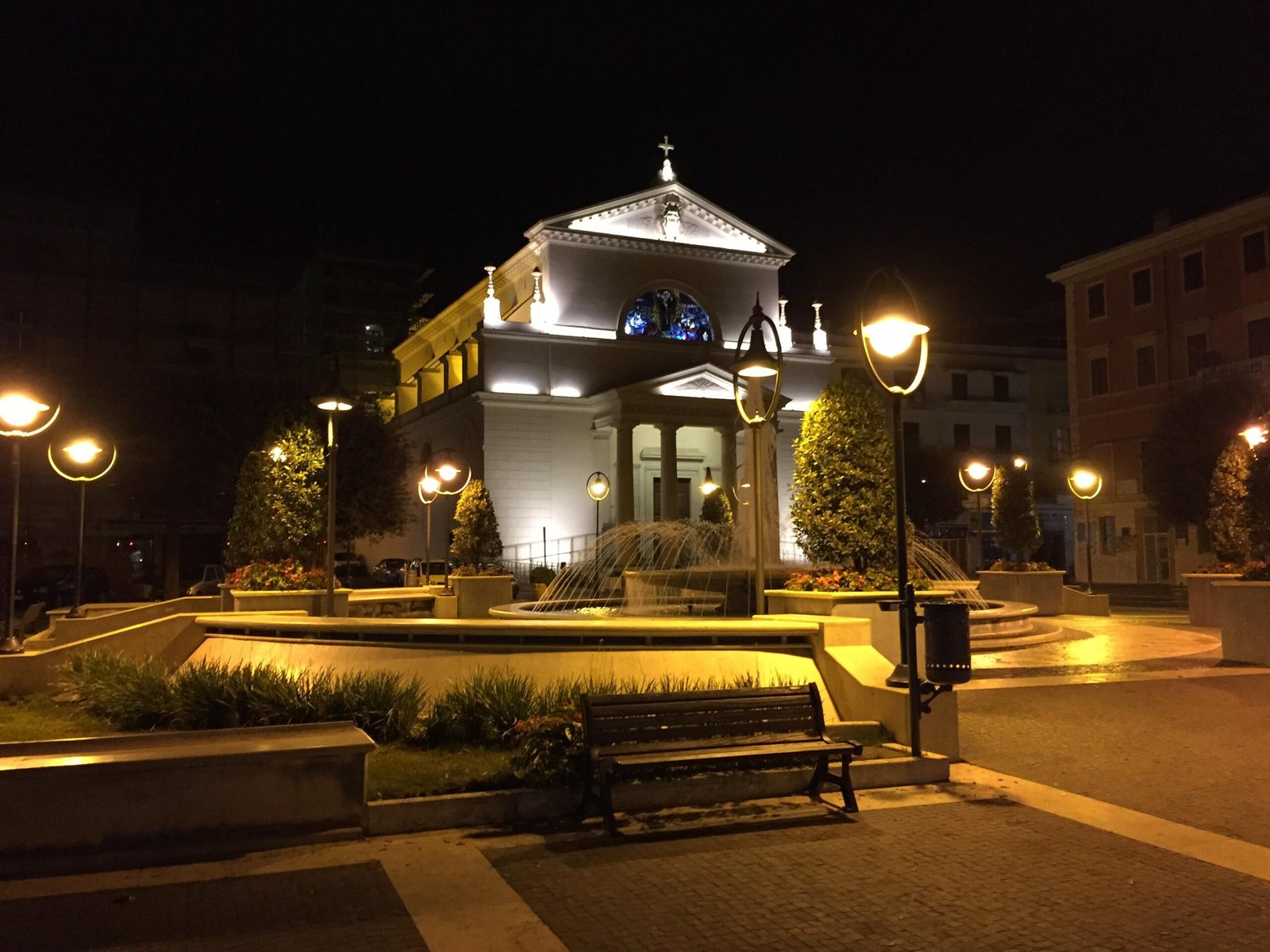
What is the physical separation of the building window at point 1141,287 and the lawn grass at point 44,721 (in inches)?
1757

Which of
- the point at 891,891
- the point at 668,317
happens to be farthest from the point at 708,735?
the point at 668,317

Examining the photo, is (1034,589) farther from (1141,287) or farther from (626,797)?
(1141,287)

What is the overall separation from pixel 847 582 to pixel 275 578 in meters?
9.10

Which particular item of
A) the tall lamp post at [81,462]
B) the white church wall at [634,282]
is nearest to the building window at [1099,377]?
the white church wall at [634,282]

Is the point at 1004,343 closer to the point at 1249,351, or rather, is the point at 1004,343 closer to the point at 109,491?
the point at 1249,351

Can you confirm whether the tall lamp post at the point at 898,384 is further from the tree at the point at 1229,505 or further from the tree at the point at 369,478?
the tree at the point at 369,478

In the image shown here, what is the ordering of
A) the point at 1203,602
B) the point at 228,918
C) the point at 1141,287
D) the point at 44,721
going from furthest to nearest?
1. the point at 1141,287
2. the point at 1203,602
3. the point at 44,721
4. the point at 228,918

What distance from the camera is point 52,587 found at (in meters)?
34.9

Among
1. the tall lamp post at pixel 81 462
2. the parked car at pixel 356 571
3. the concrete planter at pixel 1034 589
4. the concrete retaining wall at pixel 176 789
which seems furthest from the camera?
the parked car at pixel 356 571

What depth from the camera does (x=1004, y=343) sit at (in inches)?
2687

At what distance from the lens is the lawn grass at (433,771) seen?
721 cm

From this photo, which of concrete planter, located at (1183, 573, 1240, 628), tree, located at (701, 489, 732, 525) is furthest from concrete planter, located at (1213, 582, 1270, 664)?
tree, located at (701, 489, 732, 525)

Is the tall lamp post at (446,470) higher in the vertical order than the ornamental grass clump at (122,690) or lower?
higher

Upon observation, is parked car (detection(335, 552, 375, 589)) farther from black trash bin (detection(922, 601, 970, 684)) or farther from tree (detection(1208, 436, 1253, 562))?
black trash bin (detection(922, 601, 970, 684))
